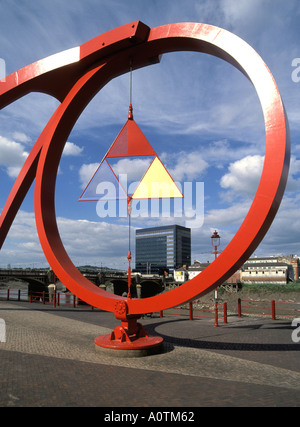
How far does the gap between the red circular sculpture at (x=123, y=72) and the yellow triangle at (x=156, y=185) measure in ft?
8.23

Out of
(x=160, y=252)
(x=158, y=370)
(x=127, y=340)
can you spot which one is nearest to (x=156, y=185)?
(x=127, y=340)

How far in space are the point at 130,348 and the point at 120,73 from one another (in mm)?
8234

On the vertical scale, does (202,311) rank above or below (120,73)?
below

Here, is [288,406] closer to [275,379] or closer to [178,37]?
[275,379]

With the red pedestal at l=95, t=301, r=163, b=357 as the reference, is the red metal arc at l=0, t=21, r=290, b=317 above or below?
above

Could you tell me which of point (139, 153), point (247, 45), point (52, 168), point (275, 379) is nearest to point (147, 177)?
point (139, 153)

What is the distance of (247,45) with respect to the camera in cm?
789

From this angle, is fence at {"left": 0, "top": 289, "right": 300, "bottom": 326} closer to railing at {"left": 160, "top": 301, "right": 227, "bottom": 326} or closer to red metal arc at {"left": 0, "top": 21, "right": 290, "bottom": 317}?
railing at {"left": 160, "top": 301, "right": 227, "bottom": 326}

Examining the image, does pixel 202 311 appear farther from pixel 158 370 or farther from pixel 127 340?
pixel 158 370

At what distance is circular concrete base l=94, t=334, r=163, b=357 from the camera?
840 centimetres

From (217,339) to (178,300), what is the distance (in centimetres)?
372

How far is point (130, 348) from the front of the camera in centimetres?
842

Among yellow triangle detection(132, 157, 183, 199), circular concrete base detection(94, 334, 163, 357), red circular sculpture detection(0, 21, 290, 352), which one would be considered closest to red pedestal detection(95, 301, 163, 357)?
circular concrete base detection(94, 334, 163, 357)

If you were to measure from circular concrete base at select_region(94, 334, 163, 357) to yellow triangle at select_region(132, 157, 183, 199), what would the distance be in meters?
3.79
